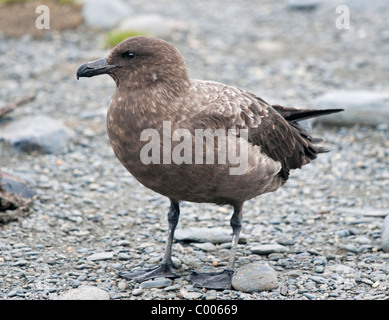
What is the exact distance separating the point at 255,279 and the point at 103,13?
1024 centimetres

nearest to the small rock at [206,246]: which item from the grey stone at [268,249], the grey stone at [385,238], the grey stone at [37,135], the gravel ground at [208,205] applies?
the gravel ground at [208,205]

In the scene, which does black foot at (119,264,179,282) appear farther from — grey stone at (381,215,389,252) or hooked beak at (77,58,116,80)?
grey stone at (381,215,389,252)

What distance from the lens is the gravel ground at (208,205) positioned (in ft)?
18.3

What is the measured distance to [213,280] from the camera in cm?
550

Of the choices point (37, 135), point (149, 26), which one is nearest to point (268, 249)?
point (37, 135)

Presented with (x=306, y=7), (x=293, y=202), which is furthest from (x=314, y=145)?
(x=306, y=7)

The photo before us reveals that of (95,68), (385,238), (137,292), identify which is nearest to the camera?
(137,292)

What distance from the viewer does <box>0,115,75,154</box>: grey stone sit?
28.0 ft

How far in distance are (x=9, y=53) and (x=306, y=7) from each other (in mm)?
7397

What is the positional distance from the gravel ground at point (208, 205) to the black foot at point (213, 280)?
112 mm

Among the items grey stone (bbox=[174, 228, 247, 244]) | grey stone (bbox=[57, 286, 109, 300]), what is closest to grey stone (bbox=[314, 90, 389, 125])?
grey stone (bbox=[174, 228, 247, 244])

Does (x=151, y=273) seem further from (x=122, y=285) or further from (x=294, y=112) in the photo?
(x=294, y=112)

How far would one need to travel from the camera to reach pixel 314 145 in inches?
261

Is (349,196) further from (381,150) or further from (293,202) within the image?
(381,150)
